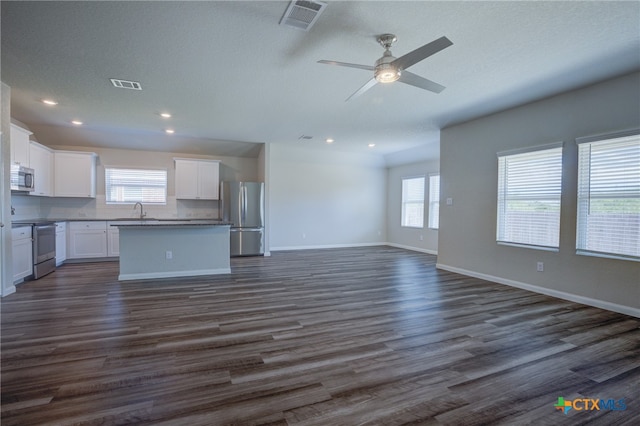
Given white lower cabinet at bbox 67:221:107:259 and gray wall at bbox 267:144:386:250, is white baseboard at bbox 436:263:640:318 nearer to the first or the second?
gray wall at bbox 267:144:386:250

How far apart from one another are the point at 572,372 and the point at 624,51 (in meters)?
3.00

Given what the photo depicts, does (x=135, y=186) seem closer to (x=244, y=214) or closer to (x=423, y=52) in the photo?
(x=244, y=214)

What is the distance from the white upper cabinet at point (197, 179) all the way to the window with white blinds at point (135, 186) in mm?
480

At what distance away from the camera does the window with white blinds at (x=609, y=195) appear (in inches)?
125

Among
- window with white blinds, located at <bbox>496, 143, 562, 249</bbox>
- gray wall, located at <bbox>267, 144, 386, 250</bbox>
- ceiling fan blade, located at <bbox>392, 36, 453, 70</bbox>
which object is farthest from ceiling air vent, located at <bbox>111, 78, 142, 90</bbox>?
window with white blinds, located at <bbox>496, 143, 562, 249</bbox>

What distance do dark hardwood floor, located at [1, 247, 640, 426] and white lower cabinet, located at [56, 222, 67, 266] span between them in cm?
160

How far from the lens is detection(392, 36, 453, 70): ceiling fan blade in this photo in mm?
2035

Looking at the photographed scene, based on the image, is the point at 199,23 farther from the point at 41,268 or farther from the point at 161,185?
the point at 161,185

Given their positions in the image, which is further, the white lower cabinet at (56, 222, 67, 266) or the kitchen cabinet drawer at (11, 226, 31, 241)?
the white lower cabinet at (56, 222, 67, 266)

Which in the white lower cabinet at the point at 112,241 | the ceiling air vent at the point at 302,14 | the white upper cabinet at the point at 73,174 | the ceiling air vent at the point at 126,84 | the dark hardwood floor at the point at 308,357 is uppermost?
the ceiling air vent at the point at 302,14

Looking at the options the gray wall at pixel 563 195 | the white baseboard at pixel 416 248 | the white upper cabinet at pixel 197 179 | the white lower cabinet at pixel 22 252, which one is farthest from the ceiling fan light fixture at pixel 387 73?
the white baseboard at pixel 416 248

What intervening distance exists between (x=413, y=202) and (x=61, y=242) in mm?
8141

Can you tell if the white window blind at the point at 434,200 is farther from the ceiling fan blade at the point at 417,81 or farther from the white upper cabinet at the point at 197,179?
the white upper cabinet at the point at 197,179

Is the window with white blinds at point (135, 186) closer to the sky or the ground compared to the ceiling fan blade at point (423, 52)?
closer to the ground
